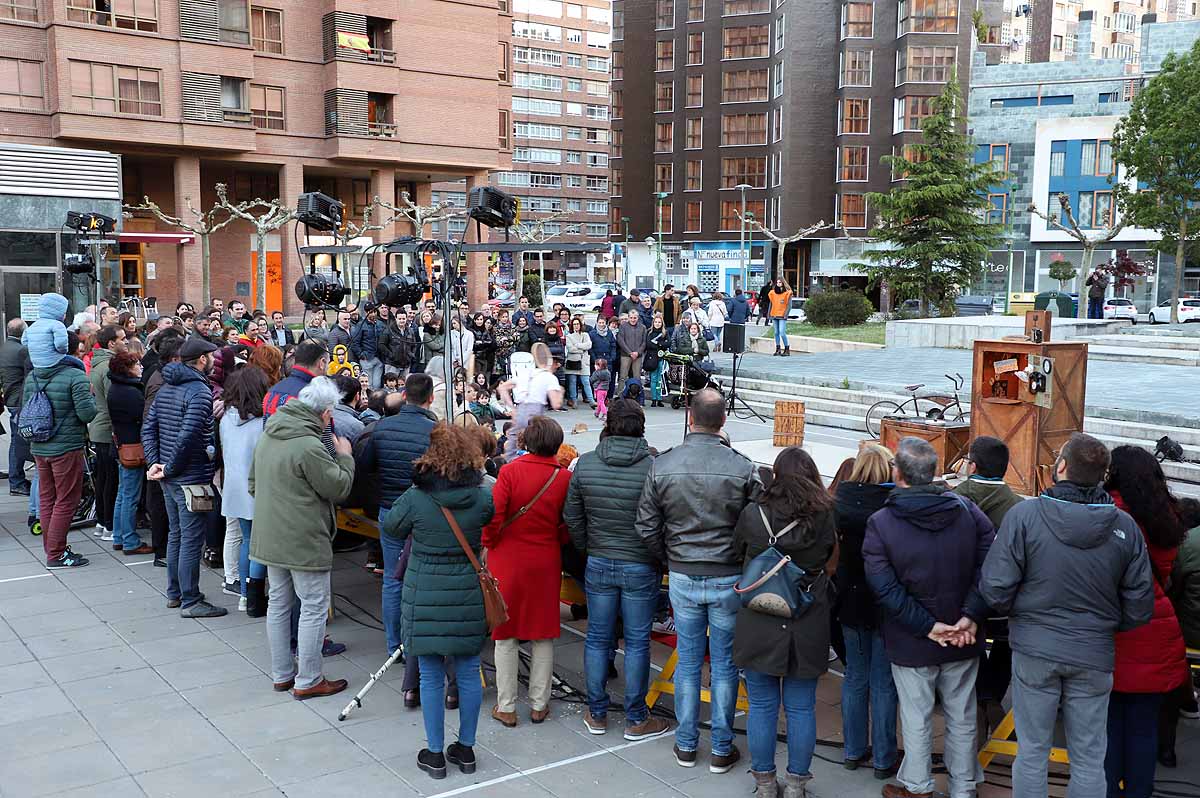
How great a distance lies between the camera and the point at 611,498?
17.6ft

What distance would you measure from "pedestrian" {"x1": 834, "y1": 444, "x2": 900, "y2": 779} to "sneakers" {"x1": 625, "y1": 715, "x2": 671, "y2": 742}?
960 mm

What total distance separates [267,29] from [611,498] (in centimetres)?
4130

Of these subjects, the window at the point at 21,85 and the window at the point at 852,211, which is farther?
the window at the point at 852,211

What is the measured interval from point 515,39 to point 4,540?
Result: 292 ft

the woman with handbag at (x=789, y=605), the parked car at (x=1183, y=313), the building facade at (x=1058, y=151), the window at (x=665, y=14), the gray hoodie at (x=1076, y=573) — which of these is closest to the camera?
the gray hoodie at (x=1076, y=573)

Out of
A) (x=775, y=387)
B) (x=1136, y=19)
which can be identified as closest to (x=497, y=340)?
(x=775, y=387)

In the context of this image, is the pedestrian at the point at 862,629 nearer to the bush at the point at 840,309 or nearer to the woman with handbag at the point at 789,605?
the woman with handbag at the point at 789,605

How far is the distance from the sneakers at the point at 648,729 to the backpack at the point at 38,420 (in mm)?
5494

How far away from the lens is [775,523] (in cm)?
472

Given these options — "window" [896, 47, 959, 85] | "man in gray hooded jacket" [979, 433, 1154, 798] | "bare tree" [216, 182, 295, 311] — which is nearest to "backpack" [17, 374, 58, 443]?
"man in gray hooded jacket" [979, 433, 1154, 798]

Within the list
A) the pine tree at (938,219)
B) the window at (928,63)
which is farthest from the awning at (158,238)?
the window at (928,63)

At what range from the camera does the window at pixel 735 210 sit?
216 feet

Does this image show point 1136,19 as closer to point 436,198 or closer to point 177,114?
point 436,198

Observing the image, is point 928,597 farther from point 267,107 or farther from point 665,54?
point 665,54
